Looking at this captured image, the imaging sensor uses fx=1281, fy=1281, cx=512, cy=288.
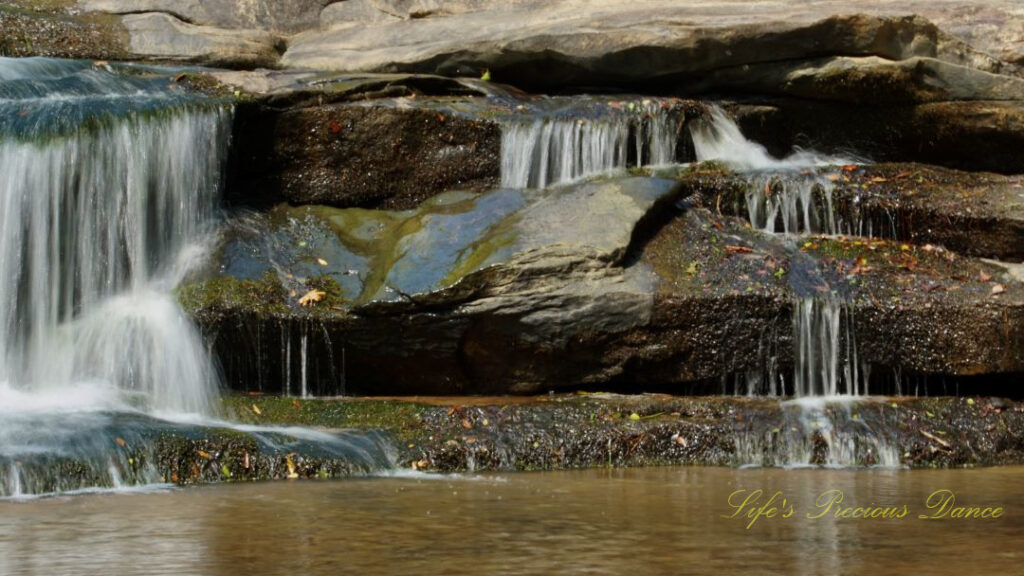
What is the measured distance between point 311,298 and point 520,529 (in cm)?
431

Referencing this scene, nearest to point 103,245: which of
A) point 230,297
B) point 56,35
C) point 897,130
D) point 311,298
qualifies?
point 230,297

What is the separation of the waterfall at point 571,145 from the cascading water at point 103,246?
8.03 ft

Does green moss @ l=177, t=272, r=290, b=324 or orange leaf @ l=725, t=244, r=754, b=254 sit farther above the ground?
orange leaf @ l=725, t=244, r=754, b=254

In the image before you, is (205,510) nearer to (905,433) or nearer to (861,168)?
(905,433)

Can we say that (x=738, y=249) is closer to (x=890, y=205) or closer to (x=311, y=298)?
(x=890, y=205)

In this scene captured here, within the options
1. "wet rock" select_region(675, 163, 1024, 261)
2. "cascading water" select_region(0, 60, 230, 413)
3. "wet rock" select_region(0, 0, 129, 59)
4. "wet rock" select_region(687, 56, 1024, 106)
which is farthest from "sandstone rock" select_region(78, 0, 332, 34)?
"wet rock" select_region(675, 163, 1024, 261)

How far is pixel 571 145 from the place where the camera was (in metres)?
11.2

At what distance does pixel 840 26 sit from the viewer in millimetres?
11812

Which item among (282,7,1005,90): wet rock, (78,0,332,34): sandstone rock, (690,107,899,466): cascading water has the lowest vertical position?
(690,107,899,466): cascading water

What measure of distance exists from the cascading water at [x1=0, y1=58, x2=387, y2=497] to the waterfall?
245cm

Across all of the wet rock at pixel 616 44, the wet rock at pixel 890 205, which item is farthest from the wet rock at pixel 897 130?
the wet rock at pixel 890 205

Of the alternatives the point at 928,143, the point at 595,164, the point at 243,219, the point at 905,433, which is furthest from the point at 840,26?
the point at 243,219

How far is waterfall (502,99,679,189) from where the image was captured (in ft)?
36.4

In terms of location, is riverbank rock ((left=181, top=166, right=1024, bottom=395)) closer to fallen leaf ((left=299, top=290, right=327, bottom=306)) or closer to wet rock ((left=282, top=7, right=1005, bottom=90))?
fallen leaf ((left=299, top=290, right=327, bottom=306))
